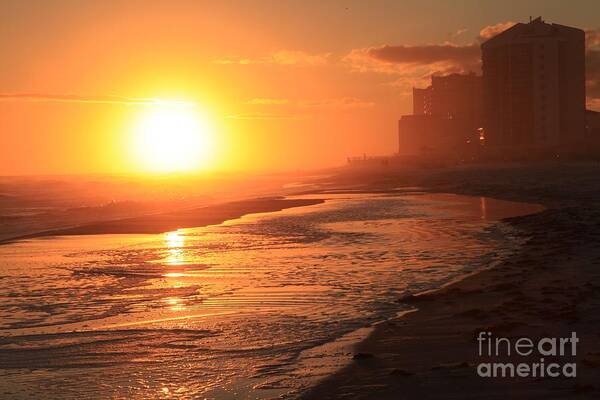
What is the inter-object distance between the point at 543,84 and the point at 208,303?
13801cm

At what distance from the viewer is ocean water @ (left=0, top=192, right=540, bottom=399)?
327 inches

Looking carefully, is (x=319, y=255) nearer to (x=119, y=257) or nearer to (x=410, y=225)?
(x=119, y=257)

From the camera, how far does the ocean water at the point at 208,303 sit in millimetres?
8305

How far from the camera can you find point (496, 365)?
7.95 meters

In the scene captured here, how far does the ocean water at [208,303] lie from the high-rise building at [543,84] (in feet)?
396

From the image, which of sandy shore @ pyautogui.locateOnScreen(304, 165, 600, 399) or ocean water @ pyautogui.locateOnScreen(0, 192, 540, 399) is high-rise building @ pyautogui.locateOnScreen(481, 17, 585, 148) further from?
sandy shore @ pyautogui.locateOnScreen(304, 165, 600, 399)

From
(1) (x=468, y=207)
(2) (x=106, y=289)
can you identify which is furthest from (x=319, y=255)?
(1) (x=468, y=207)

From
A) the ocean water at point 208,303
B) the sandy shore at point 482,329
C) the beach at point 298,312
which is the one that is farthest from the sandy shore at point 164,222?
the sandy shore at point 482,329

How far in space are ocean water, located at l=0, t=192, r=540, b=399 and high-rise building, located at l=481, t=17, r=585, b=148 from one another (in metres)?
121

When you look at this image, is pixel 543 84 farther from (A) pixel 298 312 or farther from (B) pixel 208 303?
(A) pixel 298 312

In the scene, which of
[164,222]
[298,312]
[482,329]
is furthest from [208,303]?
[164,222]

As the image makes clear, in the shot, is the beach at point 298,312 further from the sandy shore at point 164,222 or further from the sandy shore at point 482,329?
the sandy shore at point 164,222

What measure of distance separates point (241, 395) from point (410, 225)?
20.9 m

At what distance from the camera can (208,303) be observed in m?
12.8
